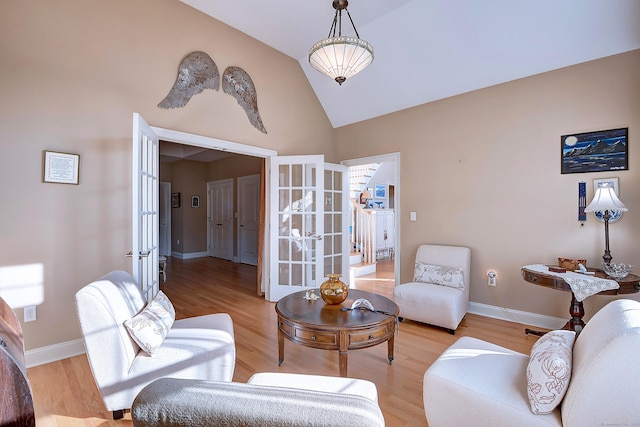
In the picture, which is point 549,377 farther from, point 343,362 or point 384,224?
point 384,224

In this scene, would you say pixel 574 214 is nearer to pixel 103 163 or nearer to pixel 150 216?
pixel 150 216

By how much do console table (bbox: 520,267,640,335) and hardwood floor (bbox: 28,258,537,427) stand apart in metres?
0.38

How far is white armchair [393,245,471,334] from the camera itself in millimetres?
3121

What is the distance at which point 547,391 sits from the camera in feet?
4.32

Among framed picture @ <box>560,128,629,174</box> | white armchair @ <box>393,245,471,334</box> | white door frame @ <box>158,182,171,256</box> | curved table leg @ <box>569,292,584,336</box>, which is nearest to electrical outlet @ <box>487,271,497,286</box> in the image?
white armchair @ <box>393,245,471,334</box>

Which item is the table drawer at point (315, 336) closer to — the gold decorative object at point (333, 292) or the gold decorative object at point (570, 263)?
the gold decorative object at point (333, 292)

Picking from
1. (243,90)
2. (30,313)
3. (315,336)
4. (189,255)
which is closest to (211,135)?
(243,90)

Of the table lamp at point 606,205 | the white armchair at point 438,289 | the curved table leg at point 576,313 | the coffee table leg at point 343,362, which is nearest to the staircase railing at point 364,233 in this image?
the white armchair at point 438,289

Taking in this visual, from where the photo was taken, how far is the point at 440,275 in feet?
11.5

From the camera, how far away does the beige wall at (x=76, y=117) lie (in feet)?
7.93

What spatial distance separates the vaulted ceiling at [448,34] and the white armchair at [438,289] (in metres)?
2.01

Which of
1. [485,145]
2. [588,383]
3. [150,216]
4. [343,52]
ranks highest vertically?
[343,52]

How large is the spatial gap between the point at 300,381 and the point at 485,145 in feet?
11.0

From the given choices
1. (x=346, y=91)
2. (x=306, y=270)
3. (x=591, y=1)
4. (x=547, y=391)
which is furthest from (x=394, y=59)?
(x=547, y=391)
